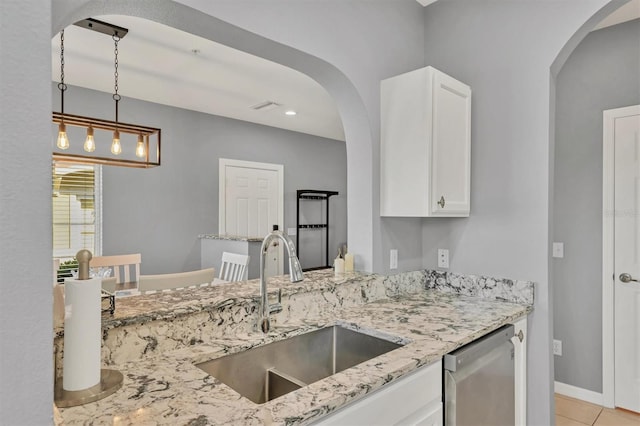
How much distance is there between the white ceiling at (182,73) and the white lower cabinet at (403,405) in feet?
8.45

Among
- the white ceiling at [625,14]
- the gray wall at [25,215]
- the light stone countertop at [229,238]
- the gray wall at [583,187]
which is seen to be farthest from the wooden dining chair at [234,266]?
the white ceiling at [625,14]

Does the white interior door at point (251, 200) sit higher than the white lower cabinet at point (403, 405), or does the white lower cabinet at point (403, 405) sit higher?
the white interior door at point (251, 200)

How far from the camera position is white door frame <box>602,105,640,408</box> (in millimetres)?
2531

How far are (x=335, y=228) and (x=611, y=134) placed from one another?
4.36m

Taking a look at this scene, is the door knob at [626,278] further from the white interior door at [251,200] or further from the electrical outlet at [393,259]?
the white interior door at [251,200]

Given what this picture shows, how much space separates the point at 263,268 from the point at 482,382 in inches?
39.9

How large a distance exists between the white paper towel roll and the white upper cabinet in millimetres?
1407

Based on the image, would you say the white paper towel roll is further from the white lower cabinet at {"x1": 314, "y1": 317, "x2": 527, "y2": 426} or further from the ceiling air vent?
the ceiling air vent

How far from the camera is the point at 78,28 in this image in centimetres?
252

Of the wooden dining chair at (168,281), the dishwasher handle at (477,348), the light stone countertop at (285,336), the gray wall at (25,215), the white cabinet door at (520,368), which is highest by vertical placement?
the gray wall at (25,215)

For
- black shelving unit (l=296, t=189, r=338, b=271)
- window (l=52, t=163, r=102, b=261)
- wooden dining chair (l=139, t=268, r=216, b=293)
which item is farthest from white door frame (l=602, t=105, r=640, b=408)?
window (l=52, t=163, r=102, b=261)

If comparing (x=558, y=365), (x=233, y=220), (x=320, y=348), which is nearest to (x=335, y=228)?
(x=233, y=220)

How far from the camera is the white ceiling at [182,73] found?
271cm

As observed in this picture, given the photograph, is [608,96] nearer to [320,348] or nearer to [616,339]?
[616,339]
